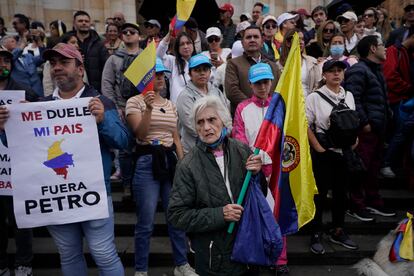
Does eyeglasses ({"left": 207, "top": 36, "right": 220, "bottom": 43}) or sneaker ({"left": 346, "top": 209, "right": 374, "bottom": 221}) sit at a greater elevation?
eyeglasses ({"left": 207, "top": 36, "right": 220, "bottom": 43})

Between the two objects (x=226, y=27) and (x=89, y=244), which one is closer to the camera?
(x=89, y=244)

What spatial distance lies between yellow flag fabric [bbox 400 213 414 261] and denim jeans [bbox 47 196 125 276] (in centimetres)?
276

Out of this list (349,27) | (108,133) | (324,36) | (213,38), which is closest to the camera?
(108,133)

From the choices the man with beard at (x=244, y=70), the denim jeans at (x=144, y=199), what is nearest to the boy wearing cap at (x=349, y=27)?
the man with beard at (x=244, y=70)

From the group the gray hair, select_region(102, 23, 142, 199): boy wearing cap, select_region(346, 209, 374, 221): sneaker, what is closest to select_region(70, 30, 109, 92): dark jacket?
select_region(102, 23, 142, 199): boy wearing cap

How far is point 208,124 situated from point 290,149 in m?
0.79

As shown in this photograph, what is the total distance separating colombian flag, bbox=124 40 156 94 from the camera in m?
3.12

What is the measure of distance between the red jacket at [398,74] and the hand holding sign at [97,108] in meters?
4.60

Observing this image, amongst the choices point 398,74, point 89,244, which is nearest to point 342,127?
point 398,74

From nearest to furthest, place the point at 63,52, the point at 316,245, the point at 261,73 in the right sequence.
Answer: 1. the point at 63,52
2. the point at 261,73
3. the point at 316,245

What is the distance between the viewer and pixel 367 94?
4.73 meters

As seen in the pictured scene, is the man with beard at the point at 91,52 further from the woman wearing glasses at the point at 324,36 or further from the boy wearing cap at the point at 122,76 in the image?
the woman wearing glasses at the point at 324,36

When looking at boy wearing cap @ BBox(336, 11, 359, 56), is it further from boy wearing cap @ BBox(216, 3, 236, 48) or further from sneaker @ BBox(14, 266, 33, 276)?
sneaker @ BBox(14, 266, 33, 276)

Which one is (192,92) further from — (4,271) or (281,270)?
(4,271)
